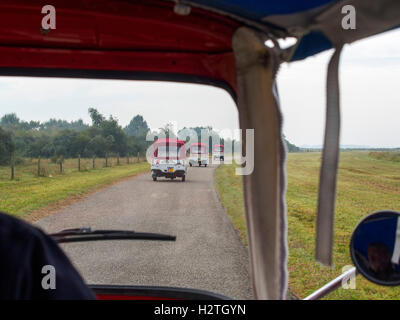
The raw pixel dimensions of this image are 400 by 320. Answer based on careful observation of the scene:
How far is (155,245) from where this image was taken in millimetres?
→ 2016

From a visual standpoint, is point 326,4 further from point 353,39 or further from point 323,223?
point 323,223

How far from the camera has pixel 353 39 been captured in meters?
1.20

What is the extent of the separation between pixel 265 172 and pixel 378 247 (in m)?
0.46

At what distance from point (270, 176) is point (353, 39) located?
0.54 metres

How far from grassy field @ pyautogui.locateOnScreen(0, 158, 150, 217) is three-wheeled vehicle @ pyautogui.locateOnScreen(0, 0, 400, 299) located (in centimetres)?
38

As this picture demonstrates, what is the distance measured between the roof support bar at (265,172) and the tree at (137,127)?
548 mm

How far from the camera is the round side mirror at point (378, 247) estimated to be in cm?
116

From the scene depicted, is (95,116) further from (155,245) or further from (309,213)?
(309,213)

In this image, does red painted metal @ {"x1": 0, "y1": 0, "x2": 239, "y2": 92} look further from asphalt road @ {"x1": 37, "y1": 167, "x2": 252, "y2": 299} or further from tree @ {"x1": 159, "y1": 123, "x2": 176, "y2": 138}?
asphalt road @ {"x1": 37, "y1": 167, "x2": 252, "y2": 299}

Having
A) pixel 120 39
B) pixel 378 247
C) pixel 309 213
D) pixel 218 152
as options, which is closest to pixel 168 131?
pixel 218 152

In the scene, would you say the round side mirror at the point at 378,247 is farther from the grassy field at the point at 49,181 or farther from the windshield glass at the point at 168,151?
the grassy field at the point at 49,181

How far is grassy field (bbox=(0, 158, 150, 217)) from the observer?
1.76 meters

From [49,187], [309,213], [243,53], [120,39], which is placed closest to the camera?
[243,53]
